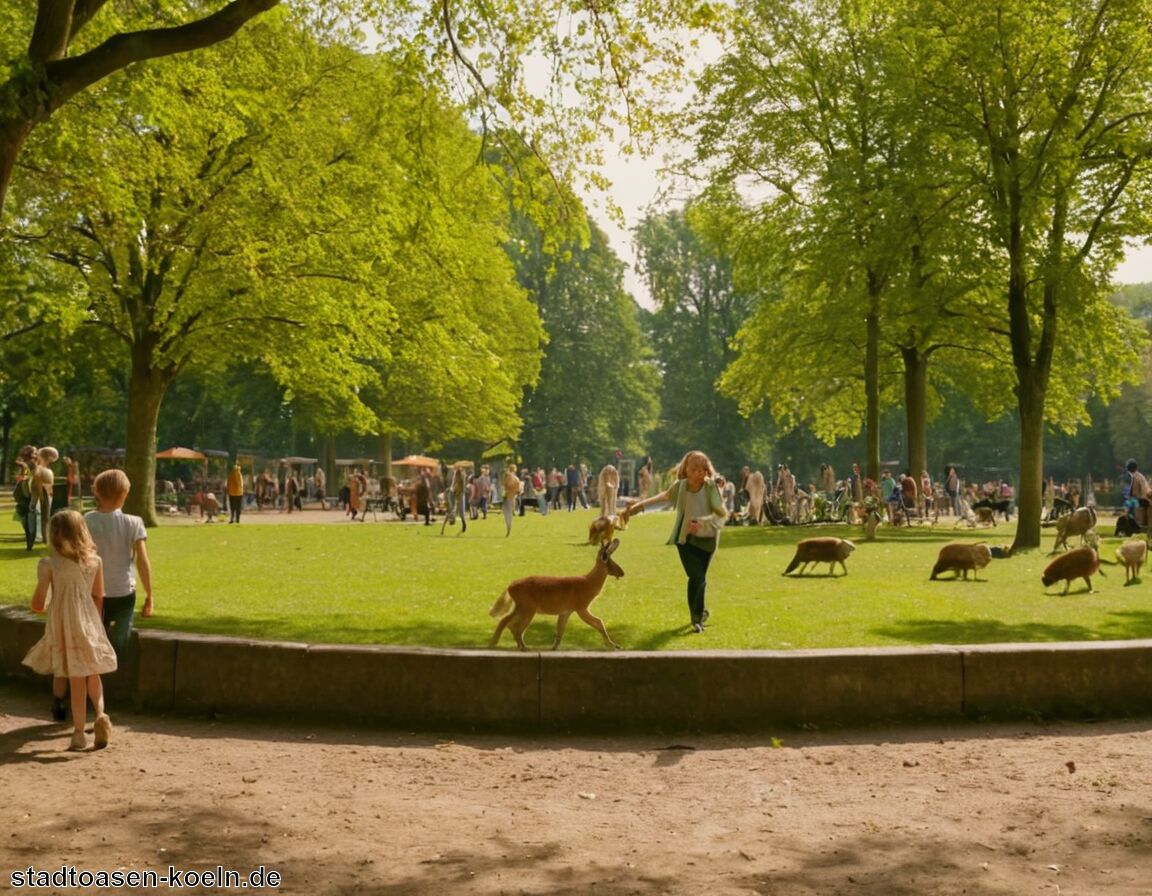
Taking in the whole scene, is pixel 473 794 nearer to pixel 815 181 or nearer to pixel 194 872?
pixel 194 872

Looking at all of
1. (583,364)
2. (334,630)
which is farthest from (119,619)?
(583,364)

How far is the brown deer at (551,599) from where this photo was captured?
343 inches

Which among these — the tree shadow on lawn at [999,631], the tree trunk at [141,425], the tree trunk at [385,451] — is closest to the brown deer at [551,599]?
the tree shadow on lawn at [999,631]

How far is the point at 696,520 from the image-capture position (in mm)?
10492

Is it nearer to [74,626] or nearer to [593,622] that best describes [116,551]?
[74,626]

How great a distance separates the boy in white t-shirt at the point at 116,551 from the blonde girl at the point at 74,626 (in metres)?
0.41

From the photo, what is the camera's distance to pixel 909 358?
108ft

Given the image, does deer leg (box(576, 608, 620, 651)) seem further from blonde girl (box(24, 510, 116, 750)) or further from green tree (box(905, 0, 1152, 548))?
green tree (box(905, 0, 1152, 548))

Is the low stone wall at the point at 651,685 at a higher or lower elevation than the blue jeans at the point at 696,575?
lower

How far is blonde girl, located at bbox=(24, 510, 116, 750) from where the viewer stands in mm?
7129

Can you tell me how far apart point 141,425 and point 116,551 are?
63.9 ft

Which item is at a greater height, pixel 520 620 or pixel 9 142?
pixel 9 142

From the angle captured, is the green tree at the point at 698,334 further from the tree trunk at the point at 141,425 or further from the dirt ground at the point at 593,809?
the dirt ground at the point at 593,809

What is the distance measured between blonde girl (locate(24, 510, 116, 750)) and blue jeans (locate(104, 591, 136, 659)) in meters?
0.48
